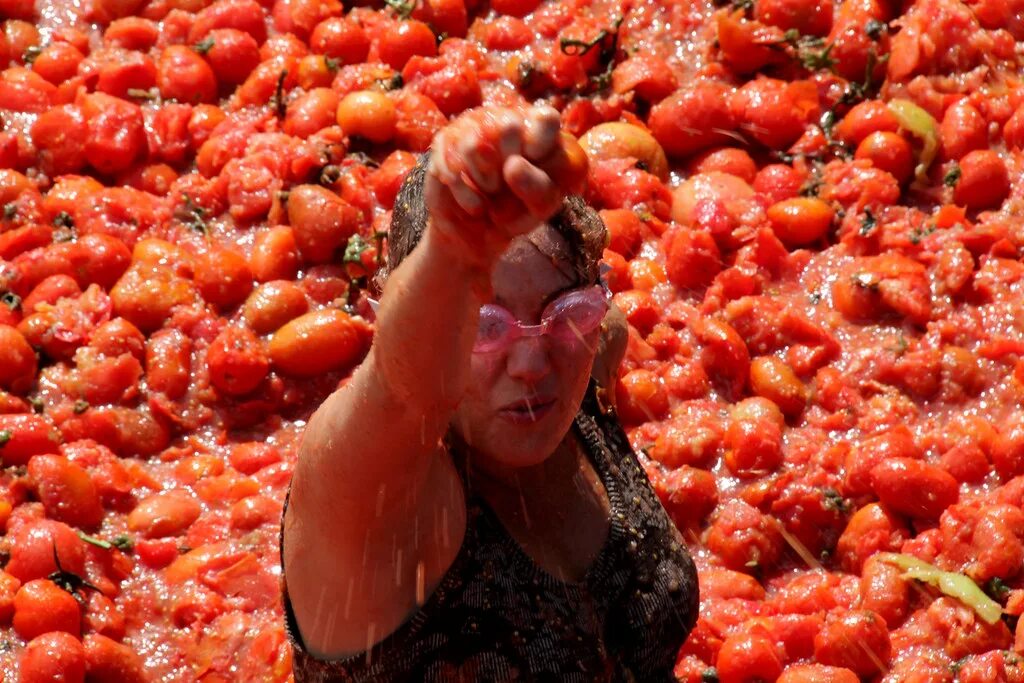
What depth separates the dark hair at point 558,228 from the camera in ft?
9.80

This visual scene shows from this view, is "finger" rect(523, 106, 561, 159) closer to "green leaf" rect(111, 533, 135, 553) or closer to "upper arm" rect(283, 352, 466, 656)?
"upper arm" rect(283, 352, 466, 656)

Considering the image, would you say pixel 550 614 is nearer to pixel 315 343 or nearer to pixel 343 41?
pixel 315 343

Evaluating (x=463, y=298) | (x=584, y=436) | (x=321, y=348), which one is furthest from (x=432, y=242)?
(x=321, y=348)

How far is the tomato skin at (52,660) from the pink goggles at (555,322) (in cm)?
223

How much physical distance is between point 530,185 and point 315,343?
144 inches

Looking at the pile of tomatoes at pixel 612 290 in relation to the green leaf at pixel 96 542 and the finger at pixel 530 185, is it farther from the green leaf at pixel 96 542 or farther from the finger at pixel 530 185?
the finger at pixel 530 185

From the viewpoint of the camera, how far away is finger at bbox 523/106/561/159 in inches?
79.7

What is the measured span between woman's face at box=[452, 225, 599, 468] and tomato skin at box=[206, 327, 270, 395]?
2.47 metres

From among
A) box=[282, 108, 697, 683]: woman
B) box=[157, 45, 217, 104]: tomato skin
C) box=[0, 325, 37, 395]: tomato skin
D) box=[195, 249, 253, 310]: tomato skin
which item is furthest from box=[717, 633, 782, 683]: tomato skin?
box=[157, 45, 217, 104]: tomato skin

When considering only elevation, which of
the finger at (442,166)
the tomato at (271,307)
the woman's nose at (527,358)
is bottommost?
the tomato at (271,307)

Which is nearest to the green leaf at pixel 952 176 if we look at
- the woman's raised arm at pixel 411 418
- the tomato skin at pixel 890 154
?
the tomato skin at pixel 890 154

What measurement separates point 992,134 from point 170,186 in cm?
346

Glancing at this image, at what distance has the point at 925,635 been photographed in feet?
15.5

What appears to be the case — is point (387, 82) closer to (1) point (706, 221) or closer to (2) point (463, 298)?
(1) point (706, 221)
